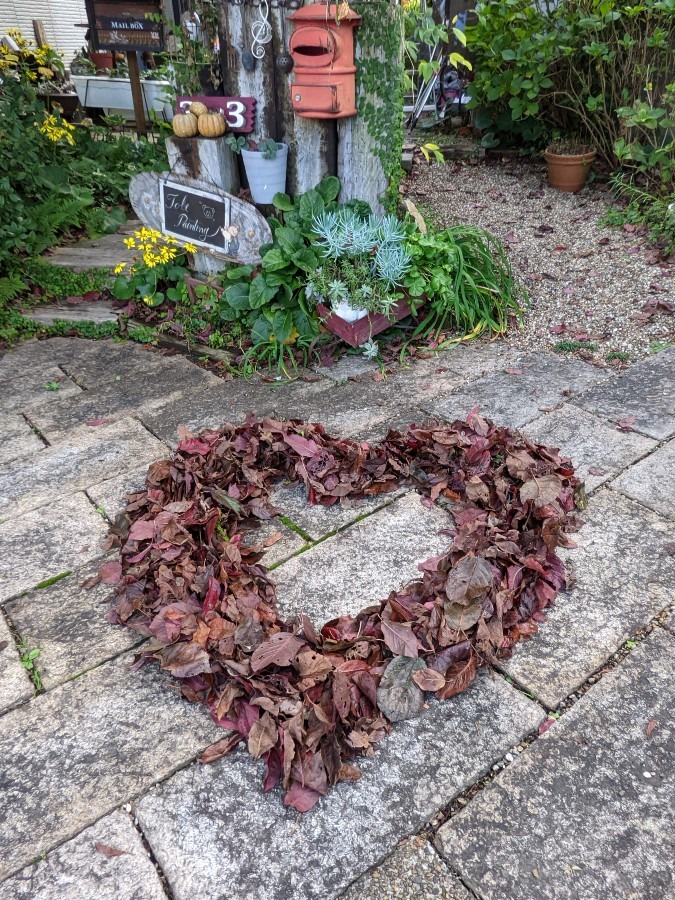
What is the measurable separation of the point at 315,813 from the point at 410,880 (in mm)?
268

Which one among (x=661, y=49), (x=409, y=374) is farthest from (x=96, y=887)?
(x=661, y=49)

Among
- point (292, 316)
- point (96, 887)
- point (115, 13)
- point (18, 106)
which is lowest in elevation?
point (96, 887)

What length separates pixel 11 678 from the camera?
202 centimetres

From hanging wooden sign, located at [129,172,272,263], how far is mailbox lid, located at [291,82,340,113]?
654 millimetres

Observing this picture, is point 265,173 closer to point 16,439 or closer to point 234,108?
point 234,108

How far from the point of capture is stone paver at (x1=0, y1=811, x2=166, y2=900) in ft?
4.88

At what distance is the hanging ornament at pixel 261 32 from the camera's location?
11.5ft

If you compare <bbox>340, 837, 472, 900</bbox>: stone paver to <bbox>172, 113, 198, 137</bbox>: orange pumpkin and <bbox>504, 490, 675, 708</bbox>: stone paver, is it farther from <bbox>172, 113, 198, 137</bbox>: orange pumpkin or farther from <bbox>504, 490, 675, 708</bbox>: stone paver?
<bbox>172, 113, 198, 137</bbox>: orange pumpkin

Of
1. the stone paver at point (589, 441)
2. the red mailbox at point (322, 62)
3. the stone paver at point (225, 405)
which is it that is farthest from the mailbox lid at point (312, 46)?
the stone paver at point (589, 441)

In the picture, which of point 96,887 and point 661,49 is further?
point 661,49

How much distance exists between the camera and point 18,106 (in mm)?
5441

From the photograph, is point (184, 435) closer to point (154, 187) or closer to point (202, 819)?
point (202, 819)

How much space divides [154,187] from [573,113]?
429 cm

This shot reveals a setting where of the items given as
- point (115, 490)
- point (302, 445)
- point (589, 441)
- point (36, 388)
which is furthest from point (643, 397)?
point (36, 388)
